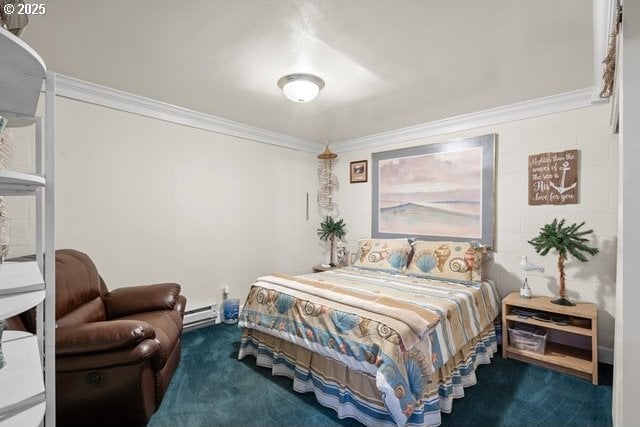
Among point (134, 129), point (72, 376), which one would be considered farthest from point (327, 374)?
point (134, 129)

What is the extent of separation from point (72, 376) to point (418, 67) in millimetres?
2923

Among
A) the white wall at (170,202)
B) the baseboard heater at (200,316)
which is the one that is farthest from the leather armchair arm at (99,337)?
the baseboard heater at (200,316)

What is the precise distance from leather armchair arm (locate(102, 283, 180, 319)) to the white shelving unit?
1.32 m

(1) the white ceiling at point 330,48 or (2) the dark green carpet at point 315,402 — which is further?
(2) the dark green carpet at point 315,402

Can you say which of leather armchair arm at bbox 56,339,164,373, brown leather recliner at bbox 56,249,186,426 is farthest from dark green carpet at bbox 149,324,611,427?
leather armchair arm at bbox 56,339,164,373

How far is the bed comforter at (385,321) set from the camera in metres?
1.78

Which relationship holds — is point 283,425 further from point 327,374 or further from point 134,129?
point 134,129

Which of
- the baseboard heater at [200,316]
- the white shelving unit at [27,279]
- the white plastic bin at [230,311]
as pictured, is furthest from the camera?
the white plastic bin at [230,311]

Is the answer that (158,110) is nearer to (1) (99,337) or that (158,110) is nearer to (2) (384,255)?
(1) (99,337)

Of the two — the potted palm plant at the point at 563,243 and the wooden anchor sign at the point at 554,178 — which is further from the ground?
the wooden anchor sign at the point at 554,178

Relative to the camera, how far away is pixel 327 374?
2123mm

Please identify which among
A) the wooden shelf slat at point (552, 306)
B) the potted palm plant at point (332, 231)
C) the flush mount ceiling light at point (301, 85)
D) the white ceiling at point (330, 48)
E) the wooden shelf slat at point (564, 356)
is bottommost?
the wooden shelf slat at point (564, 356)

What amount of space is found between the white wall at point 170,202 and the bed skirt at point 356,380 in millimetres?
1270

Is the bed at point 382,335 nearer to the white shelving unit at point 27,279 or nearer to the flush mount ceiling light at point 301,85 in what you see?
the white shelving unit at point 27,279
